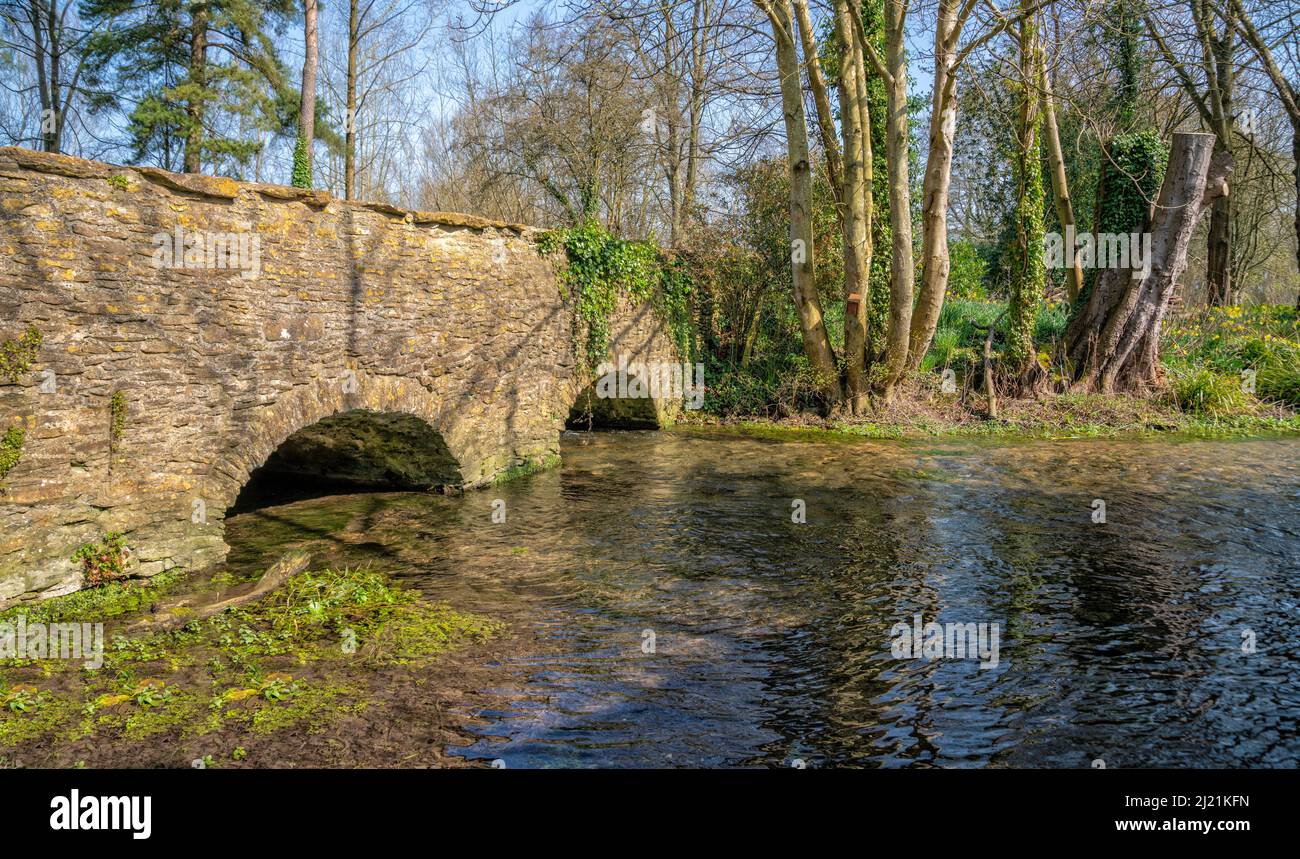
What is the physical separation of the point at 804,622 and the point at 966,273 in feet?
64.1

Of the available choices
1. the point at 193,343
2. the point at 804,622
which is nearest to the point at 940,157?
the point at 804,622

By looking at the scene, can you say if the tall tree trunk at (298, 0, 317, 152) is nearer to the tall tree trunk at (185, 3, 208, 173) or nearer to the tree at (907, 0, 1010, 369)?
the tall tree trunk at (185, 3, 208, 173)

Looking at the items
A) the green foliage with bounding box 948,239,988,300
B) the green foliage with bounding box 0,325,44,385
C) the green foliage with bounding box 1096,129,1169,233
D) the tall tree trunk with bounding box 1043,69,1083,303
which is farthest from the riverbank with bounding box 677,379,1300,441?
the green foliage with bounding box 0,325,44,385

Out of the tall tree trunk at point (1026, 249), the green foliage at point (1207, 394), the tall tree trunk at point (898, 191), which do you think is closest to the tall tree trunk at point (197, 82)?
the tall tree trunk at point (898, 191)

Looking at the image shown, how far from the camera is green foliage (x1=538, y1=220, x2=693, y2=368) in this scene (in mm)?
12094

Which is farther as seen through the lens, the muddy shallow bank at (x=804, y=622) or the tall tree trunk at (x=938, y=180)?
the tall tree trunk at (x=938, y=180)

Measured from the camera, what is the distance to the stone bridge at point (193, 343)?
569 centimetres

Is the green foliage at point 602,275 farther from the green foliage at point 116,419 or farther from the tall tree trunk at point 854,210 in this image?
the green foliage at point 116,419

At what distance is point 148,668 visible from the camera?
5.06m

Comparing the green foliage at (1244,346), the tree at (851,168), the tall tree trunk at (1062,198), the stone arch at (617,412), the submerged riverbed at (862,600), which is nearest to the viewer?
the submerged riverbed at (862,600)

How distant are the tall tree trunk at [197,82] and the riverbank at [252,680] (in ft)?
48.4

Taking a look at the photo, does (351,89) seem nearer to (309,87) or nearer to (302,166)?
(309,87)

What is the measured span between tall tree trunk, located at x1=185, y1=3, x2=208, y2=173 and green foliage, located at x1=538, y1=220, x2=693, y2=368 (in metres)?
10.2
